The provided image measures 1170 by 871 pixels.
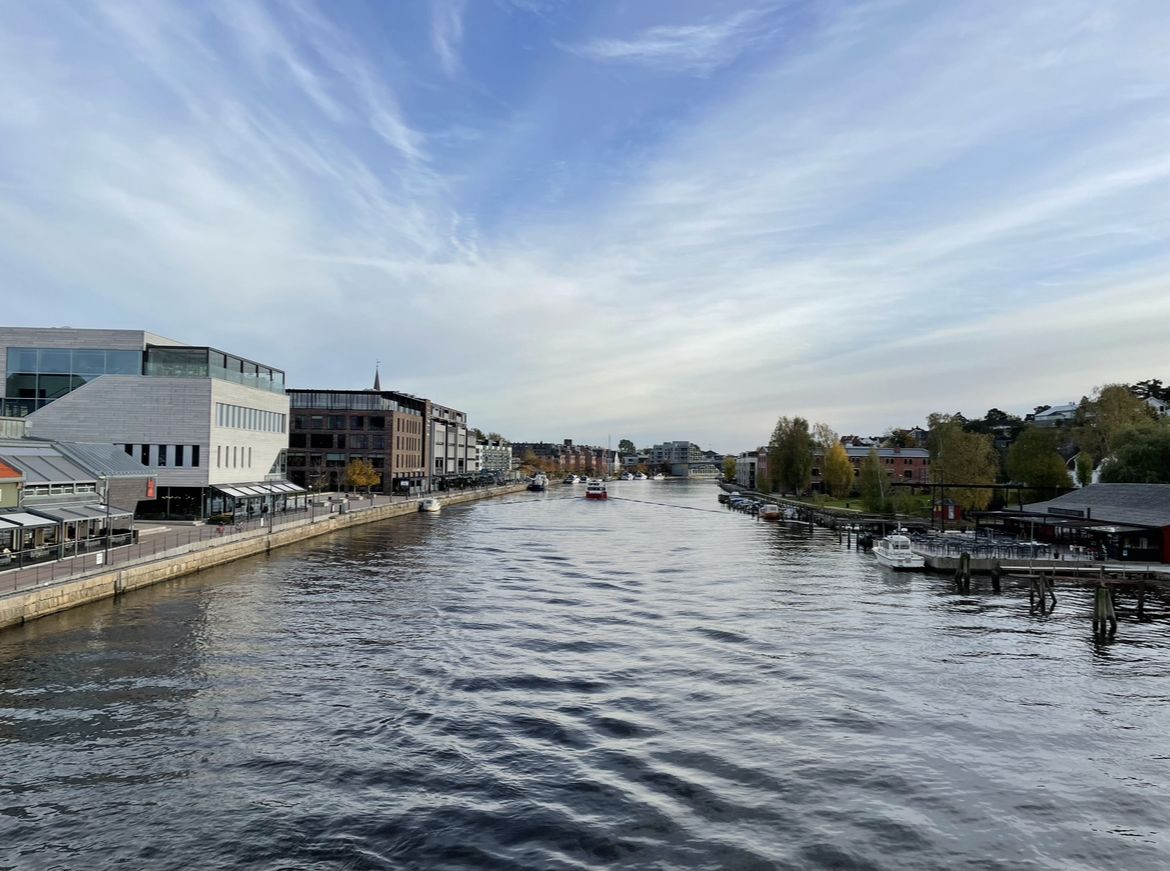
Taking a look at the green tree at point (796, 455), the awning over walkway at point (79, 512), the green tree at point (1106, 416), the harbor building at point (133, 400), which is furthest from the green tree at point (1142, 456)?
the awning over walkway at point (79, 512)

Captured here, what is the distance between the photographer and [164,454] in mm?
60906

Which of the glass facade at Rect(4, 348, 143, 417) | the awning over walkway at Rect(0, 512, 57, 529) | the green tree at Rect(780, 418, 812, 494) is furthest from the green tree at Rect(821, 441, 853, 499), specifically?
the awning over walkway at Rect(0, 512, 57, 529)

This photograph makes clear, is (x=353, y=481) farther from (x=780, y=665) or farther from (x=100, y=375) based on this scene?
(x=780, y=665)

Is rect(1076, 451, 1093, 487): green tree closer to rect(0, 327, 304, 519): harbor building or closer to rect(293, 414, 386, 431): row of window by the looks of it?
rect(0, 327, 304, 519): harbor building

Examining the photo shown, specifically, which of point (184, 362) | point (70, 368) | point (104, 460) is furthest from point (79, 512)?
point (70, 368)

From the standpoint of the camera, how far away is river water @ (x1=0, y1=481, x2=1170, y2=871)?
15516 millimetres

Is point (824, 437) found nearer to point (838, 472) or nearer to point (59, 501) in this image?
point (838, 472)

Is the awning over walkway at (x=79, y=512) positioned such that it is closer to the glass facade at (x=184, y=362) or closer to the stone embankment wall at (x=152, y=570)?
the stone embankment wall at (x=152, y=570)

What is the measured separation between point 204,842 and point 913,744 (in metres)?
17.5

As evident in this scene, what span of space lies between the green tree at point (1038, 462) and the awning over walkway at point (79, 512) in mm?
88823

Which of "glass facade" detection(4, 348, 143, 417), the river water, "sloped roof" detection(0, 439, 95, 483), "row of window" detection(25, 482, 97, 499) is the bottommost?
the river water

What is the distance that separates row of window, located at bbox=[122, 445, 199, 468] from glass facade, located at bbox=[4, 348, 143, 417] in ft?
20.9

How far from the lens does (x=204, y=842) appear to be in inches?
589

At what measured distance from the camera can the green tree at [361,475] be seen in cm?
11428
